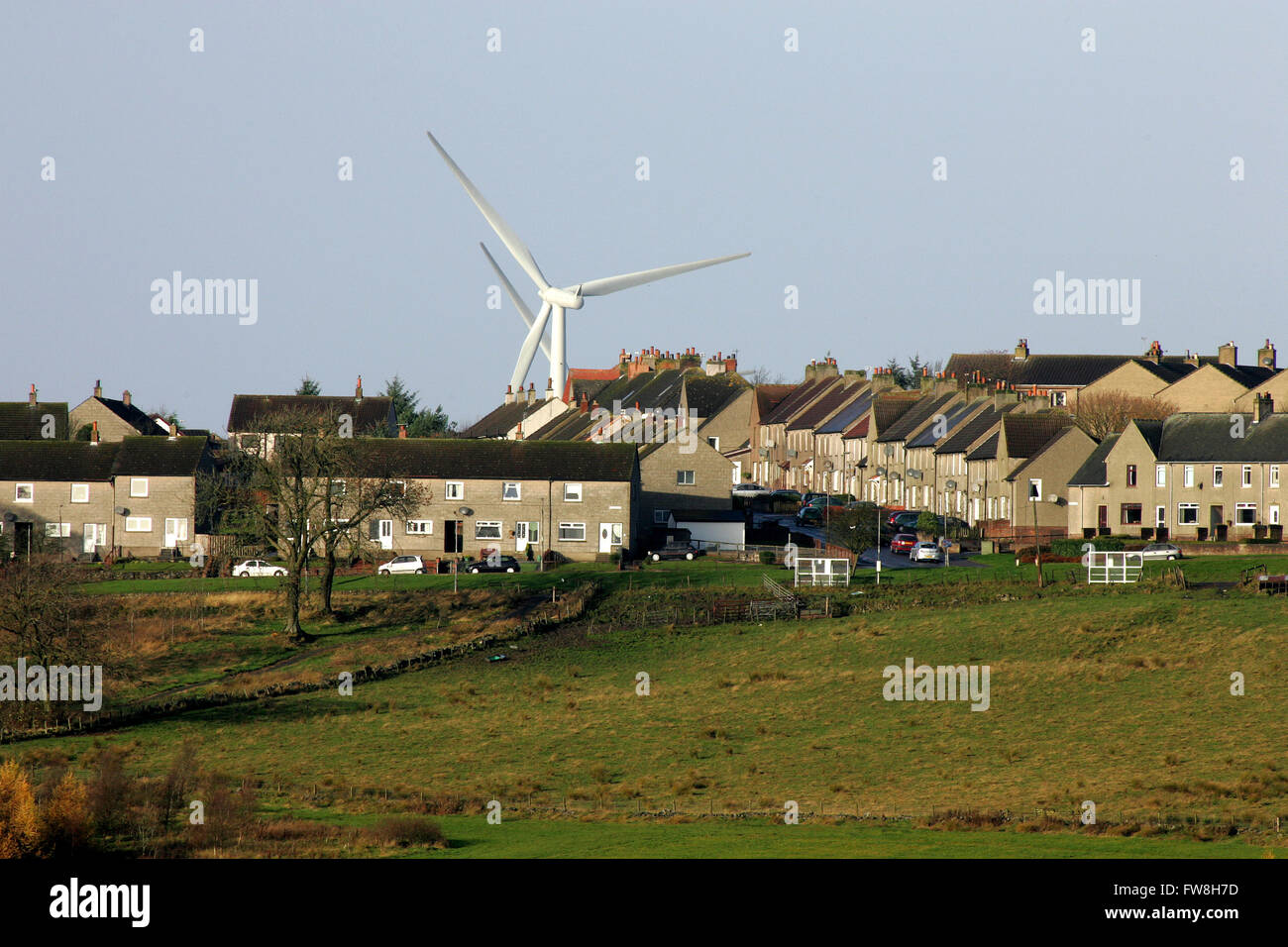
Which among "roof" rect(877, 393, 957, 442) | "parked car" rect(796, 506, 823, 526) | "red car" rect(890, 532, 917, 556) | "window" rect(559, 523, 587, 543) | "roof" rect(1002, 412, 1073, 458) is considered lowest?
"red car" rect(890, 532, 917, 556)

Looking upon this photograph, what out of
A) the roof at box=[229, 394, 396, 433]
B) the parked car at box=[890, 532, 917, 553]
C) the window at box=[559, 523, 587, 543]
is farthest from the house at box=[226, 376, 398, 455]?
the parked car at box=[890, 532, 917, 553]

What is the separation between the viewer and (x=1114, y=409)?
348ft

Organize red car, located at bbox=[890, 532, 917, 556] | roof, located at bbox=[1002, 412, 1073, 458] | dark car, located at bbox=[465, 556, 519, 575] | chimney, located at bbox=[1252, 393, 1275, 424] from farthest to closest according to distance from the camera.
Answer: roof, located at bbox=[1002, 412, 1073, 458], chimney, located at bbox=[1252, 393, 1275, 424], red car, located at bbox=[890, 532, 917, 556], dark car, located at bbox=[465, 556, 519, 575]

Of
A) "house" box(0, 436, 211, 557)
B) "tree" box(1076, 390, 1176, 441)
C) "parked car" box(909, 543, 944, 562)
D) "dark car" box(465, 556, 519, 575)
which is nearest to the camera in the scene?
"dark car" box(465, 556, 519, 575)

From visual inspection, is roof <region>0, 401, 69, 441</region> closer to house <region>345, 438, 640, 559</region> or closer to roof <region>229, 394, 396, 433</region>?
roof <region>229, 394, 396, 433</region>

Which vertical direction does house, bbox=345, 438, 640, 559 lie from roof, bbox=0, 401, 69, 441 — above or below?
below

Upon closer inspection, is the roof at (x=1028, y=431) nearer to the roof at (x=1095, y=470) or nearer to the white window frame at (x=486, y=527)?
the roof at (x=1095, y=470)

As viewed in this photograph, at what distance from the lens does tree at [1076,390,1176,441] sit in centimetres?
9969

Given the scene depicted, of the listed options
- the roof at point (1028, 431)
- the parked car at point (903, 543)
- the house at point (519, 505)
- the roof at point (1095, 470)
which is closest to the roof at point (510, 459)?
the house at point (519, 505)

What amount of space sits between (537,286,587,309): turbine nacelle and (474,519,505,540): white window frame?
4605 centimetres

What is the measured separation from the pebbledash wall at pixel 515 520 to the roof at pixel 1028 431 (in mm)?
22629

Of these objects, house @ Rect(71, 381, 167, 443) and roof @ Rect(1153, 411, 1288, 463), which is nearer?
roof @ Rect(1153, 411, 1288, 463)
